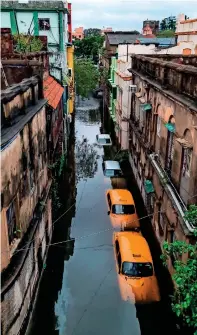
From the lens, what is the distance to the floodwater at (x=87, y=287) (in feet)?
41.7

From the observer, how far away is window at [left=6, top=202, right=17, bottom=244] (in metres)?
9.99

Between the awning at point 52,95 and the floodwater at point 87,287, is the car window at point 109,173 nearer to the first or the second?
the floodwater at point 87,287

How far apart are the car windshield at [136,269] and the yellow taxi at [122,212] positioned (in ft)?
13.8

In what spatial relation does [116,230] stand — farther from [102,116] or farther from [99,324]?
[102,116]

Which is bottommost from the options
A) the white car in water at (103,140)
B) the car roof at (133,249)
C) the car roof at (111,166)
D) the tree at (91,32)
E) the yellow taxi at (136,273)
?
the yellow taxi at (136,273)

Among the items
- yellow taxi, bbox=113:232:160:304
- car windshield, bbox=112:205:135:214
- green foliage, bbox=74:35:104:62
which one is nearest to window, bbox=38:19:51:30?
car windshield, bbox=112:205:135:214

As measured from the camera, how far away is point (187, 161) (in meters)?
12.9

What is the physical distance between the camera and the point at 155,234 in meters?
18.0

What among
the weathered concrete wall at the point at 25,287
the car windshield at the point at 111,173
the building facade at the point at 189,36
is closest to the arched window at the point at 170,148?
the weathered concrete wall at the point at 25,287

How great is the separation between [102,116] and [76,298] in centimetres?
3520

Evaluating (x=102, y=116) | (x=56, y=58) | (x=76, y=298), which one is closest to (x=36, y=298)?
(x=76, y=298)

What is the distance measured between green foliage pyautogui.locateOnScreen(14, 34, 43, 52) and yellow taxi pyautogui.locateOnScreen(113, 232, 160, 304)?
1300 cm

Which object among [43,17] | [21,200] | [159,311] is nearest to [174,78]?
[21,200]

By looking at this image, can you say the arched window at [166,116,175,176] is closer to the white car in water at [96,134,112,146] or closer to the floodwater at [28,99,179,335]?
the floodwater at [28,99,179,335]
